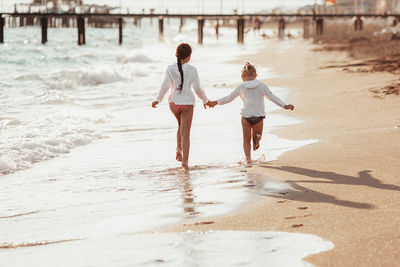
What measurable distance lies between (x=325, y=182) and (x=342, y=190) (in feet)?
1.11

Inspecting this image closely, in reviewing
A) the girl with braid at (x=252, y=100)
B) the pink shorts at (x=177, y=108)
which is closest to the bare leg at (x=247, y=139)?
the girl with braid at (x=252, y=100)

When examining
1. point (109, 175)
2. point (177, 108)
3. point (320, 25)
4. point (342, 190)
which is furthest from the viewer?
point (320, 25)

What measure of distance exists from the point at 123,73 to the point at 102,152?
15.0m

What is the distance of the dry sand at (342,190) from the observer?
344cm

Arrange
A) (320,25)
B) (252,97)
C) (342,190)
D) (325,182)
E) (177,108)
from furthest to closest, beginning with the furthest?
1. (320,25)
2. (252,97)
3. (177,108)
4. (325,182)
5. (342,190)

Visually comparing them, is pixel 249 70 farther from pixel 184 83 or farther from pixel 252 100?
pixel 184 83

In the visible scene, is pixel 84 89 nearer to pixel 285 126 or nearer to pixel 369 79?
pixel 369 79

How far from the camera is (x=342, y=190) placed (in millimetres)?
4742

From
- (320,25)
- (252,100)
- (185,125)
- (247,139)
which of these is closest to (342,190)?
(247,139)

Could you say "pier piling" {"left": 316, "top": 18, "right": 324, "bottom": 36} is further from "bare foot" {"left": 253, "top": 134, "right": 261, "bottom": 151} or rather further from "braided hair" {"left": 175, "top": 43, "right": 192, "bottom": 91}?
"braided hair" {"left": 175, "top": 43, "right": 192, "bottom": 91}

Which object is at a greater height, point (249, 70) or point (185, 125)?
point (249, 70)

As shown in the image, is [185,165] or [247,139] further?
[247,139]

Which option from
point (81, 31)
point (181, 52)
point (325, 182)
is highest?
point (81, 31)

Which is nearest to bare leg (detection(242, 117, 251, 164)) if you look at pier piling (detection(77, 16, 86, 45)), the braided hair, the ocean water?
the ocean water
